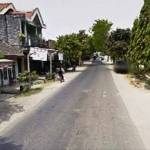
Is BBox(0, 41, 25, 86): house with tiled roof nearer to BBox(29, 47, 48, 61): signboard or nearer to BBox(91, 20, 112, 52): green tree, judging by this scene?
BBox(29, 47, 48, 61): signboard

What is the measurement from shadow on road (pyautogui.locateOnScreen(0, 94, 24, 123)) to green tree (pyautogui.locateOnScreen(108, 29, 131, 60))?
36994mm

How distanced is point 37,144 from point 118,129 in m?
3.33

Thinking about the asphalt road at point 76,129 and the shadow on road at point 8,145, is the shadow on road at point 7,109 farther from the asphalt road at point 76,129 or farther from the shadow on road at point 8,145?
the shadow on road at point 8,145

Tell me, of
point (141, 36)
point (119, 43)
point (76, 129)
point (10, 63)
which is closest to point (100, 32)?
point (119, 43)

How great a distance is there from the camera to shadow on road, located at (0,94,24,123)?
16.9 m

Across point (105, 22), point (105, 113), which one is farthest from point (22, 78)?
point (105, 22)

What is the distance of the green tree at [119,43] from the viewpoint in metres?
59.0

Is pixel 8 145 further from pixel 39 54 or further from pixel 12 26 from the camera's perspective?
pixel 12 26

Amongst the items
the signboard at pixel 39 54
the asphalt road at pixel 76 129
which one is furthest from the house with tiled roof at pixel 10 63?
the asphalt road at pixel 76 129

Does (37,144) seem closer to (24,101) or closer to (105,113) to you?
(105,113)

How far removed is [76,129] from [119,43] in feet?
155

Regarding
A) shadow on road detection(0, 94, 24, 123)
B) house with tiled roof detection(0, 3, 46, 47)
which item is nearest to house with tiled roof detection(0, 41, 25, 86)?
house with tiled roof detection(0, 3, 46, 47)

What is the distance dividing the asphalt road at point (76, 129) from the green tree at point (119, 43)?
39397 mm

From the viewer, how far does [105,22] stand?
109438 mm
